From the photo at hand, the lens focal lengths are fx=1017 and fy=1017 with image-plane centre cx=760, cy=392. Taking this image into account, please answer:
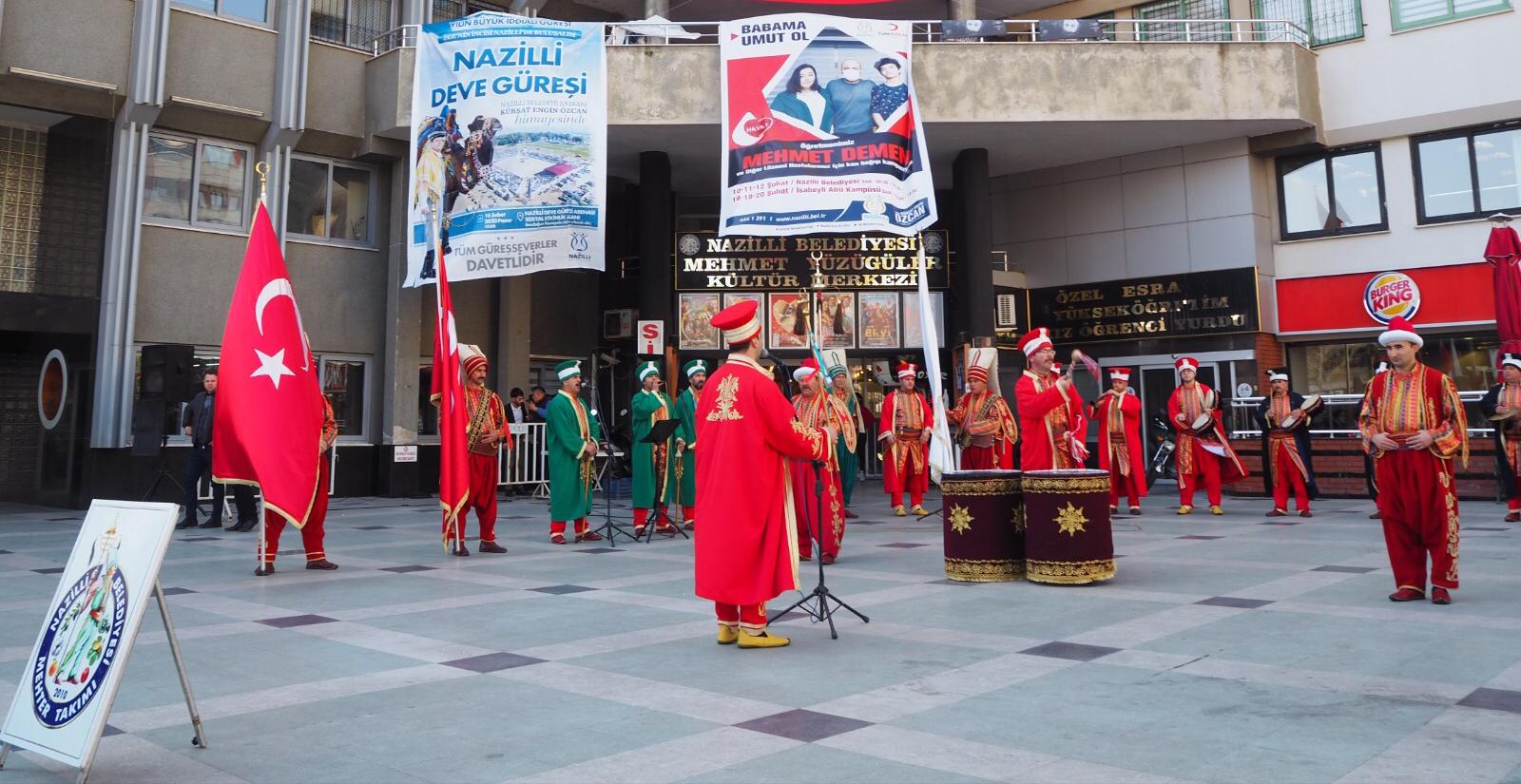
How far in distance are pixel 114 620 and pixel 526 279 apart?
59.4ft

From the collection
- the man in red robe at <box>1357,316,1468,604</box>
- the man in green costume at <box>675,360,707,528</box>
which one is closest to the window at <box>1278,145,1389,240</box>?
the man in green costume at <box>675,360,707,528</box>

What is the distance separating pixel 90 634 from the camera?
346cm

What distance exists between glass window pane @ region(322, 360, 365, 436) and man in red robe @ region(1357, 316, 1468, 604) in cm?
1636

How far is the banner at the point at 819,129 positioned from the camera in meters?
16.4

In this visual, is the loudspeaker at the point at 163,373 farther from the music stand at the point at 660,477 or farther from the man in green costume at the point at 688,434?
the man in green costume at the point at 688,434

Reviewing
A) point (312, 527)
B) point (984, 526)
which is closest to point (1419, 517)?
point (984, 526)

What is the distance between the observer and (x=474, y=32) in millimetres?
16844

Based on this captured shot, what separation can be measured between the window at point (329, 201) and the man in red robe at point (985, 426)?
12098 mm

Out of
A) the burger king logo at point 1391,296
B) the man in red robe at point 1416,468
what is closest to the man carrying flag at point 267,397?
the man in red robe at point 1416,468

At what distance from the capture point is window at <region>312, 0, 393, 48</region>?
18094 millimetres

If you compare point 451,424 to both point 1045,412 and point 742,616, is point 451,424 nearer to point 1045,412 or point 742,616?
point 742,616

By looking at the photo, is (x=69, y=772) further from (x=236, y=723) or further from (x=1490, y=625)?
(x=1490, y=625)

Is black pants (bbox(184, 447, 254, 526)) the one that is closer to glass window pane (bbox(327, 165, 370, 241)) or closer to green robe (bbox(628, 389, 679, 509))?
green robe (bbox(628, 389, 679, 509))

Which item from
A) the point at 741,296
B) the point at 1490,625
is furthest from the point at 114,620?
the point at 741,296
